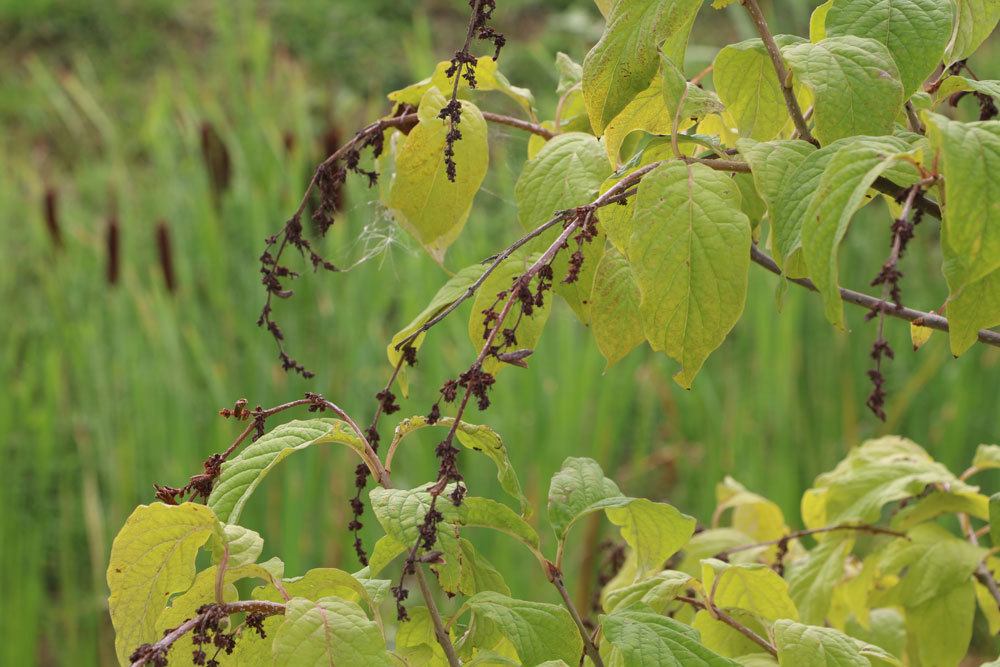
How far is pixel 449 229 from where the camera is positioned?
790 mm

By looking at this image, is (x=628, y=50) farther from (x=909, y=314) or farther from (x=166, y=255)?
(x=166, y=255)

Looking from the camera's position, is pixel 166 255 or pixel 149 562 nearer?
pixel 149 562

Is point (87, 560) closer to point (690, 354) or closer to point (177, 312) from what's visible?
point (177, 312)

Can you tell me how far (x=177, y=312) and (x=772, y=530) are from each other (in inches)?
65.7

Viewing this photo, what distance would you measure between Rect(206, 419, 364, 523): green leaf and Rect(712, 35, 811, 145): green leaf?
0.32 metres

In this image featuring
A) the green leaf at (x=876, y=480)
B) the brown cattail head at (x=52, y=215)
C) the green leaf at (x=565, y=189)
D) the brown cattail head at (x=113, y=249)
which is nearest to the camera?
the green leaf at (x=565, y=189)

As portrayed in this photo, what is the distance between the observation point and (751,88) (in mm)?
716

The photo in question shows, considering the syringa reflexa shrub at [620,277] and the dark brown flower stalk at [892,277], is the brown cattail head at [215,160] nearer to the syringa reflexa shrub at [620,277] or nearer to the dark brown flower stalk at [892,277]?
the syringa reflexa shrub at [620,277]

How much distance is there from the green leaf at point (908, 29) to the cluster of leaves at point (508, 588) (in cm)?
31

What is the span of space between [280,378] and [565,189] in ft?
5.25

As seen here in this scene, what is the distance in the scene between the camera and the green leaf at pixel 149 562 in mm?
589

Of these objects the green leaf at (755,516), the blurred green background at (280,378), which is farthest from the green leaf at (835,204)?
the blurred green background at (280,378)

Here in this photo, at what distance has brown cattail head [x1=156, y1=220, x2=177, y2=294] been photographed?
235cm

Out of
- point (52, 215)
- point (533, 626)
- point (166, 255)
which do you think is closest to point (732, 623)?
point (533, 626)
